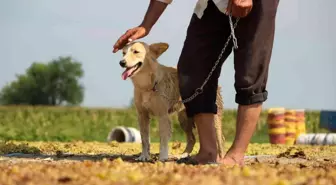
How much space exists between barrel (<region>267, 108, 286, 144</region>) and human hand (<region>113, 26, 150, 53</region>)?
8.60m

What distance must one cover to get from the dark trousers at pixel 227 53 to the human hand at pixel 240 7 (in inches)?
5.4

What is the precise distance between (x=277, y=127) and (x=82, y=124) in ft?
30.3

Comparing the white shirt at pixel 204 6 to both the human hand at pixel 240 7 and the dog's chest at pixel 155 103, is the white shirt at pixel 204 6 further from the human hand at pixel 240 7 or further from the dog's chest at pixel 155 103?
the dog's chest at pixel 155 103

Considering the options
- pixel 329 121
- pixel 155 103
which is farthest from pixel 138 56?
pixel 329 121

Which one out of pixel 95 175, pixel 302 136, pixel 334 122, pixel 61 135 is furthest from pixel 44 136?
pixel 95 175

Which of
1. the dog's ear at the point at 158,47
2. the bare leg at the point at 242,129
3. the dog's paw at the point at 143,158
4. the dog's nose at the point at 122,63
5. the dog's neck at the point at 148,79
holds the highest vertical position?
the dog's ear at the point at 158,47

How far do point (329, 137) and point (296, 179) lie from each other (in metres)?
9.53

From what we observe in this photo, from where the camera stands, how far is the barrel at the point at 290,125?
15.0m

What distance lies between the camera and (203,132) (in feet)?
19.8

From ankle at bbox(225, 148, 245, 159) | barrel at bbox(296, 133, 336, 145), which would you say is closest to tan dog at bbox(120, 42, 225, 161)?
ankle at bbox(225, 148, 245, 159)

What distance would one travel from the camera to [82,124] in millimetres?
22594

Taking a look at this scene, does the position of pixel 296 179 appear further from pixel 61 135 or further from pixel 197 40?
pixel 61 135

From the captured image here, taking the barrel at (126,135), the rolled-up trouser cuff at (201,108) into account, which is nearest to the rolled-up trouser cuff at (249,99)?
the rolled-up trouser cuff at (201,108)

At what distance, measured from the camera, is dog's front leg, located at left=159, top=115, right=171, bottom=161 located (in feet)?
21.9
